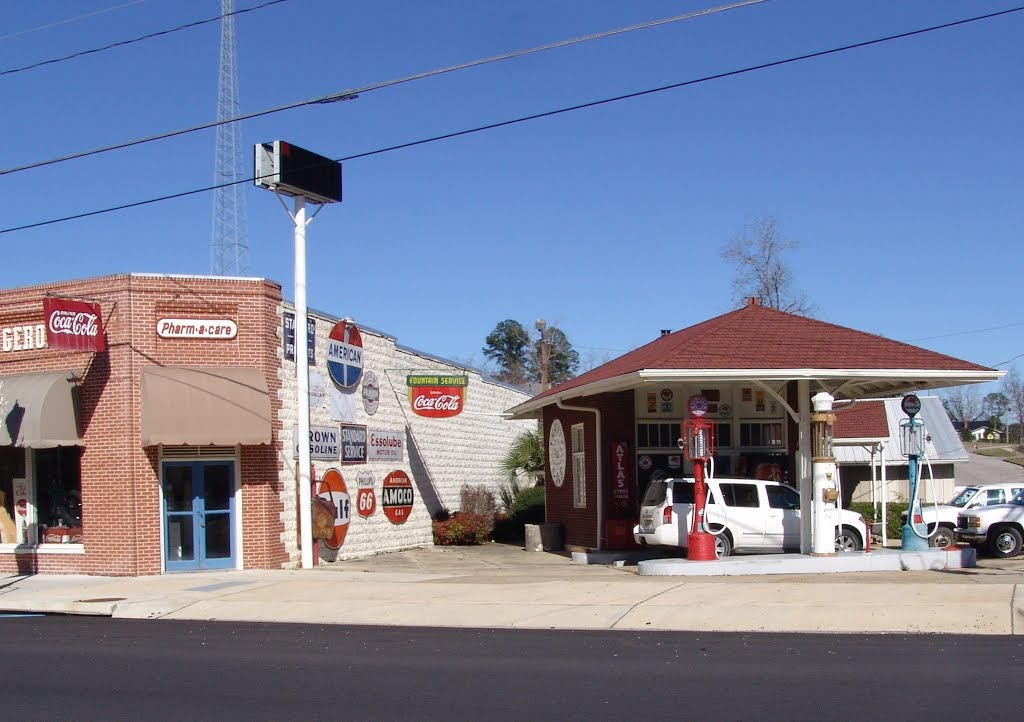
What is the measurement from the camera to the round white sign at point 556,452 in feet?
86.5

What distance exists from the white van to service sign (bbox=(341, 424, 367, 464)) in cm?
733

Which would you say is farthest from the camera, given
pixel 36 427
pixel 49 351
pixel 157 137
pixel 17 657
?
pixel 49 351

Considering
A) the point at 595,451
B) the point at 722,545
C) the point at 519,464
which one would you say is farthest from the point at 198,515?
the point at 519,464

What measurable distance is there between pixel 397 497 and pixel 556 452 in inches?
164

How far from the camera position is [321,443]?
23078 mm

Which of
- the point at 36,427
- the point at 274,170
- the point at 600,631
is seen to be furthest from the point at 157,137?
the point at 600,631

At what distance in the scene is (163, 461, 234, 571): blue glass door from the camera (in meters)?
20.7

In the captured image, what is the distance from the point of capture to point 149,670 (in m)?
10.5

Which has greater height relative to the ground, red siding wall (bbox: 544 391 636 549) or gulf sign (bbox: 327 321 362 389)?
gulf sign (bbox: 327 321 362 389)

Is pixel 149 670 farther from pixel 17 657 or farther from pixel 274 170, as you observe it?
pixel 274 170

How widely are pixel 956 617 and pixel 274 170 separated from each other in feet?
47.4

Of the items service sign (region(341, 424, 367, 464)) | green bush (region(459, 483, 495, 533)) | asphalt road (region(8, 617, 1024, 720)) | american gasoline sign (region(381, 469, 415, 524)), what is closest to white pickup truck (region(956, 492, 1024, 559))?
asphalt road (region(8, 617, 1024, 720))

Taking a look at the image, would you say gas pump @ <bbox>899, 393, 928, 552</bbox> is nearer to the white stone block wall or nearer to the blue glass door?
Answer: the white stone block wall

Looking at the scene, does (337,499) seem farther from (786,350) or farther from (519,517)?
(786,350)
